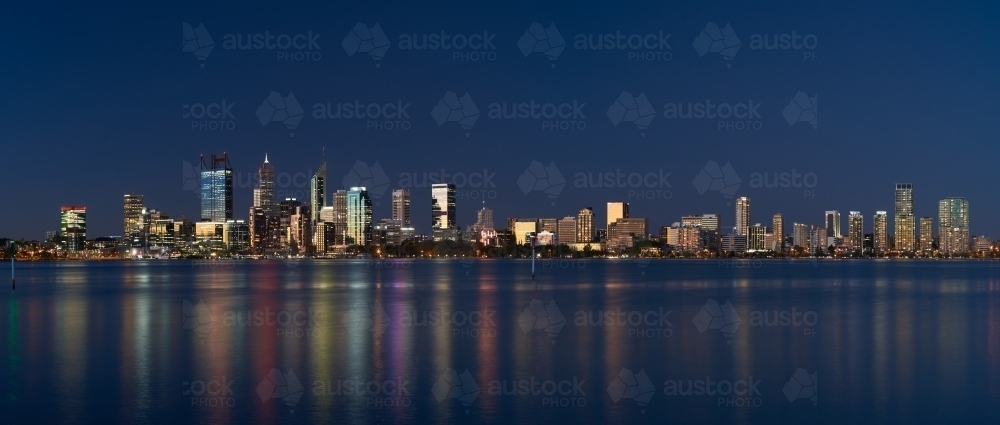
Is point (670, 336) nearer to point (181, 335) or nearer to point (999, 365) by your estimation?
point (999, 365)

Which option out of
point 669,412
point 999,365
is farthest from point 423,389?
point 999,365

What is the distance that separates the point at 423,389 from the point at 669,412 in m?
5.86

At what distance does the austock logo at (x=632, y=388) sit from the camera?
19359mm

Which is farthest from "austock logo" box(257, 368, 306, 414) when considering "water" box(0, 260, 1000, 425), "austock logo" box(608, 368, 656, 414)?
"austock logo" box(608, 368, 656, 414)

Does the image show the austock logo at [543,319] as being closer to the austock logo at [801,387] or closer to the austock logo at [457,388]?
the austock logo at [457,388]

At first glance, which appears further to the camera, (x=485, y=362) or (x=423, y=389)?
(x=485, y=362)

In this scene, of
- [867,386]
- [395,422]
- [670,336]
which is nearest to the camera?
[395,422]

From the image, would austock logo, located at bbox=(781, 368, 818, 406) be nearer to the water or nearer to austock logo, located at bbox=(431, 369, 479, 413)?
the water

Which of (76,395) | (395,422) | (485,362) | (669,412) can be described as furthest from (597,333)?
(76,395)

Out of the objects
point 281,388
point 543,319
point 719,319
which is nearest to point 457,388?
point 281,388

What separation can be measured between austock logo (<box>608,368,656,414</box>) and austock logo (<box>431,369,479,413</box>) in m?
3.28

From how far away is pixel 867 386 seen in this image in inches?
831

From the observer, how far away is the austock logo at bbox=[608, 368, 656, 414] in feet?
63.5

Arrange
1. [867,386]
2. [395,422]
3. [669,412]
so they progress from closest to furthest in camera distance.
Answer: [395,422] → [669,412] → [867,386]
